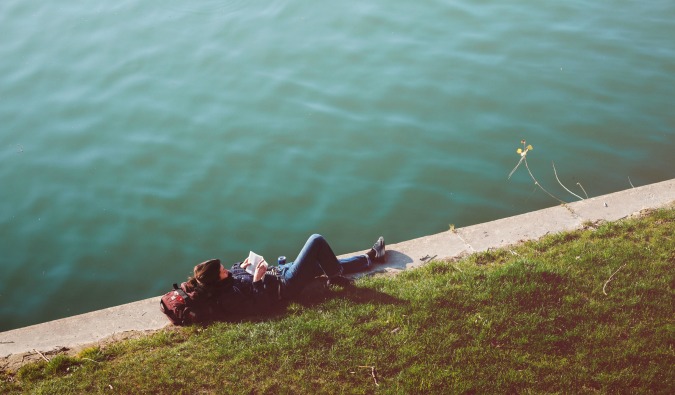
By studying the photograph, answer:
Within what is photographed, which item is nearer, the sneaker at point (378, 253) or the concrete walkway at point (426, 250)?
the concrete walkway at point (426, 250)

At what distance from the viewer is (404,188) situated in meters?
9.69

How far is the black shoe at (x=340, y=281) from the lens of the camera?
23.6 ft

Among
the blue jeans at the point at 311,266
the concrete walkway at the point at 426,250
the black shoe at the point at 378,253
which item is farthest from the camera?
the black shoe at the point at 378,253

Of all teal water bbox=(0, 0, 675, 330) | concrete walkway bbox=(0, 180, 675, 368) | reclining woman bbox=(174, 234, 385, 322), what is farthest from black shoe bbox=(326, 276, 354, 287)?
teal water bbox=(0, 0, 675, 330)

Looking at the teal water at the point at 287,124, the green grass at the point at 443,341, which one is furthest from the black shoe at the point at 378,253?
the teal water at the point at 287,124

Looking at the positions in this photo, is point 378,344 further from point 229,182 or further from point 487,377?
point 229,182

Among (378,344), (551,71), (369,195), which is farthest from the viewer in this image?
(551,71)

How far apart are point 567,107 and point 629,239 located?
4.21m

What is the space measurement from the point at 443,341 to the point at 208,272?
240 centimetres

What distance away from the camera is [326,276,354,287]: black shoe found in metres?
7.20

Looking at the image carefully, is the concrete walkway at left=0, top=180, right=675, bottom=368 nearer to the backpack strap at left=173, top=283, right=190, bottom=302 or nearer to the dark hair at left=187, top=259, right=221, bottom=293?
the backpack strap at left=173, top=283, right=190, bottom=302

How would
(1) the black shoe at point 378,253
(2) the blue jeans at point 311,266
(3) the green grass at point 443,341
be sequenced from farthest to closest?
1. (1) the black shoe at point 378,253
2. (2) the blue jeans at point 311,266
3. (3) the green grass at point 443,341

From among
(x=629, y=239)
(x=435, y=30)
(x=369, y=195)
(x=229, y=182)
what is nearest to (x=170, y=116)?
(x=229, y=182)

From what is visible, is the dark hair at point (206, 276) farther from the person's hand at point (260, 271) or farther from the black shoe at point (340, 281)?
the black shoe at point (340, 281)
